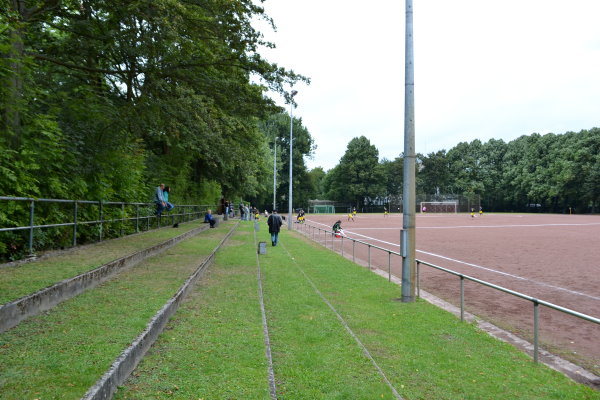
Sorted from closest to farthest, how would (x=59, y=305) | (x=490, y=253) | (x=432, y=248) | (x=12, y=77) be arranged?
Answer: (x=59, y=305), (x=12, y=77), (x=490, y=253), (x=432, y=248)

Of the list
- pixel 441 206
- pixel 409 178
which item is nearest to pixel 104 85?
pixel 409 178

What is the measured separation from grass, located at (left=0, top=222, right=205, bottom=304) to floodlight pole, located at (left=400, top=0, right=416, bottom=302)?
5.97 metres

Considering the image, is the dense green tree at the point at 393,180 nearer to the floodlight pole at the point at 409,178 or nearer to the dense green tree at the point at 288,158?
the dense green tree at the point at 288,158

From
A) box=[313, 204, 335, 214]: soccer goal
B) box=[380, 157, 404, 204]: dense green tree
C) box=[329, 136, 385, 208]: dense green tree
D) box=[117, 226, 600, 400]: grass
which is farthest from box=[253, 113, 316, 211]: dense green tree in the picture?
box=[117, 226, 600, 400]: grass

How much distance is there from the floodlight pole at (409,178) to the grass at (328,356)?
596 mm

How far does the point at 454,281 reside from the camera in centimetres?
1165

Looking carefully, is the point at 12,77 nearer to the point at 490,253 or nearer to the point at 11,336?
the point at 11,336

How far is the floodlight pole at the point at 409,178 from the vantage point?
871 cm

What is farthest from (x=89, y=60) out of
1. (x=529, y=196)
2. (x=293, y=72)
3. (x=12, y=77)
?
(x=529, y=196)

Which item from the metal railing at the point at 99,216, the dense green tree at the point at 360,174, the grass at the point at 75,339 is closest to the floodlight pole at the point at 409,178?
the grass at the point at 75,339

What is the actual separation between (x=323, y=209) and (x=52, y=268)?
8795 cm

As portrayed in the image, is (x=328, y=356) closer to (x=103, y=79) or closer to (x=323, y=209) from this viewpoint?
(x=103, y=79)

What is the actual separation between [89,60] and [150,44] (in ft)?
13.6

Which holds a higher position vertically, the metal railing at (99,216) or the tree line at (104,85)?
the tree line at (104,85)
